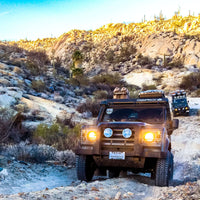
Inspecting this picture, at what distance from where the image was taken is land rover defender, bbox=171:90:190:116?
23.2m

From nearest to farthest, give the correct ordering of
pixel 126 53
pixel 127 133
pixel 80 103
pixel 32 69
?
1. pixel 127 133
2. pixel 80 103
3. pixel 32 69
4. pixel 126 53

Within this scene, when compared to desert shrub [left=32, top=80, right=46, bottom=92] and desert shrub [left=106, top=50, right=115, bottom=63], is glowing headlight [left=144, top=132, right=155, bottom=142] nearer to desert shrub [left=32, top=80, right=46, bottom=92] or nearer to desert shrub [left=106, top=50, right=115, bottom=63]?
desert shrub [left=32, top=80, right=46, bottom=92]

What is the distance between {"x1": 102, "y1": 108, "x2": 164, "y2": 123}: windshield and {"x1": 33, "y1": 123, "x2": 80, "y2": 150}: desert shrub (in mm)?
3865

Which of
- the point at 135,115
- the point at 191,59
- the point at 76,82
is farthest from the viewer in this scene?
the point at 191,59

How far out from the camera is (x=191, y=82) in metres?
38.4

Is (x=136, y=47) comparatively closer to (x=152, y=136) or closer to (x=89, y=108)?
(x=89, y=108)

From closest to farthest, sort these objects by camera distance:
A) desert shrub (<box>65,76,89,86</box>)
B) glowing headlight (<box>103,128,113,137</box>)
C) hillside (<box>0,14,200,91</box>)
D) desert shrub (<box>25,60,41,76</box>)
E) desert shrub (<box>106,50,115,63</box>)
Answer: glowing headlight (<box>103,128,113,137</box>)
desert shrub (<box>25,60,41,76</box>)
desert shrub (<box>65,76,89,86</box>)
hillside (<box>0,14,200,91</box>)
desert shrub (<box>106,50,115,63</box>)

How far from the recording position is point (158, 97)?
333 inches

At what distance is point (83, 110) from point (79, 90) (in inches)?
301

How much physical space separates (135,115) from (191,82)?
1283 inches

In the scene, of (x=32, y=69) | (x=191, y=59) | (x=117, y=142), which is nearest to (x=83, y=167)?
A: (x=117, y=142)

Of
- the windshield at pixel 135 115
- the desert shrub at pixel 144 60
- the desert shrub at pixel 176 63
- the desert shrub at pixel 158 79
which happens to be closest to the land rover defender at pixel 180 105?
the windshield at pixel 135 115

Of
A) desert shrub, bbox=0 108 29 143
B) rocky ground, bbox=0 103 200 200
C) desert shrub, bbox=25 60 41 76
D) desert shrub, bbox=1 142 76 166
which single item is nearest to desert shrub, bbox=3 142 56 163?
desert shrub, bbox=1 142 76 166

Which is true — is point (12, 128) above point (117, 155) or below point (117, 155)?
below
